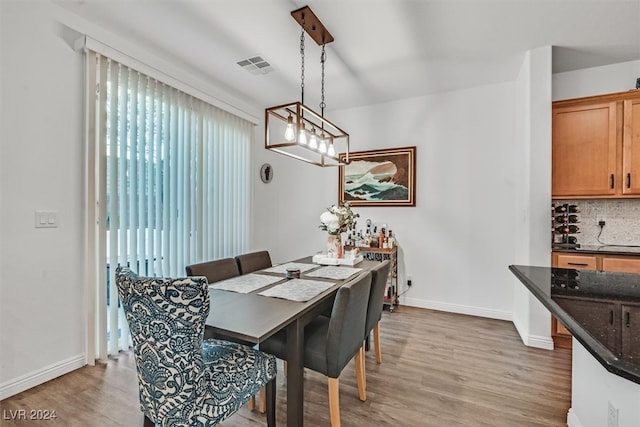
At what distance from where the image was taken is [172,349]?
114 cm

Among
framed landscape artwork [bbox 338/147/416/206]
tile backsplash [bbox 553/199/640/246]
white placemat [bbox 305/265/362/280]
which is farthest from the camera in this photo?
framed landscape artwork [bbox 338/147/416/206]

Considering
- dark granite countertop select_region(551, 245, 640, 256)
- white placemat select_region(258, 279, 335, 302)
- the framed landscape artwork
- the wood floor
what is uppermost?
the framed landscape artwork

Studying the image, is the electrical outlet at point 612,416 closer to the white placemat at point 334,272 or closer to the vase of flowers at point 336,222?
the white placemat at point 334,272

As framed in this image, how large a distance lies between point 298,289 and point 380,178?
8.41ft

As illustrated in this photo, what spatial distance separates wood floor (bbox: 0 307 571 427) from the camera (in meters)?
1.75

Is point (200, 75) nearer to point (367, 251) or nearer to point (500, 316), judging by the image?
point (367, 251)

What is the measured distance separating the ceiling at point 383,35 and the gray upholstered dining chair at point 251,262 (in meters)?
1.91

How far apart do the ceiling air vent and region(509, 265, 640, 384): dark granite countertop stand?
2.82 m

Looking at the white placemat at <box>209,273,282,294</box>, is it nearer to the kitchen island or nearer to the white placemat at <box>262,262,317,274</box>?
the white placemat at <box>262,262,317,274</box>

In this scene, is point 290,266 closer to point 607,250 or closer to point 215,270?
point 215,270

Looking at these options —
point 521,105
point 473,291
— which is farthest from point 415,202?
point 521,105

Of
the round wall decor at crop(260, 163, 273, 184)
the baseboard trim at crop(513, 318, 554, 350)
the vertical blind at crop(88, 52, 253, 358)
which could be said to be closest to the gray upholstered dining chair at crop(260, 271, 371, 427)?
the vertical blind at crop(88, 52, 253, 358)

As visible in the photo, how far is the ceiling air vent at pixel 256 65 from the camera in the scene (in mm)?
2960

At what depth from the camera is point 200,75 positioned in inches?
127
